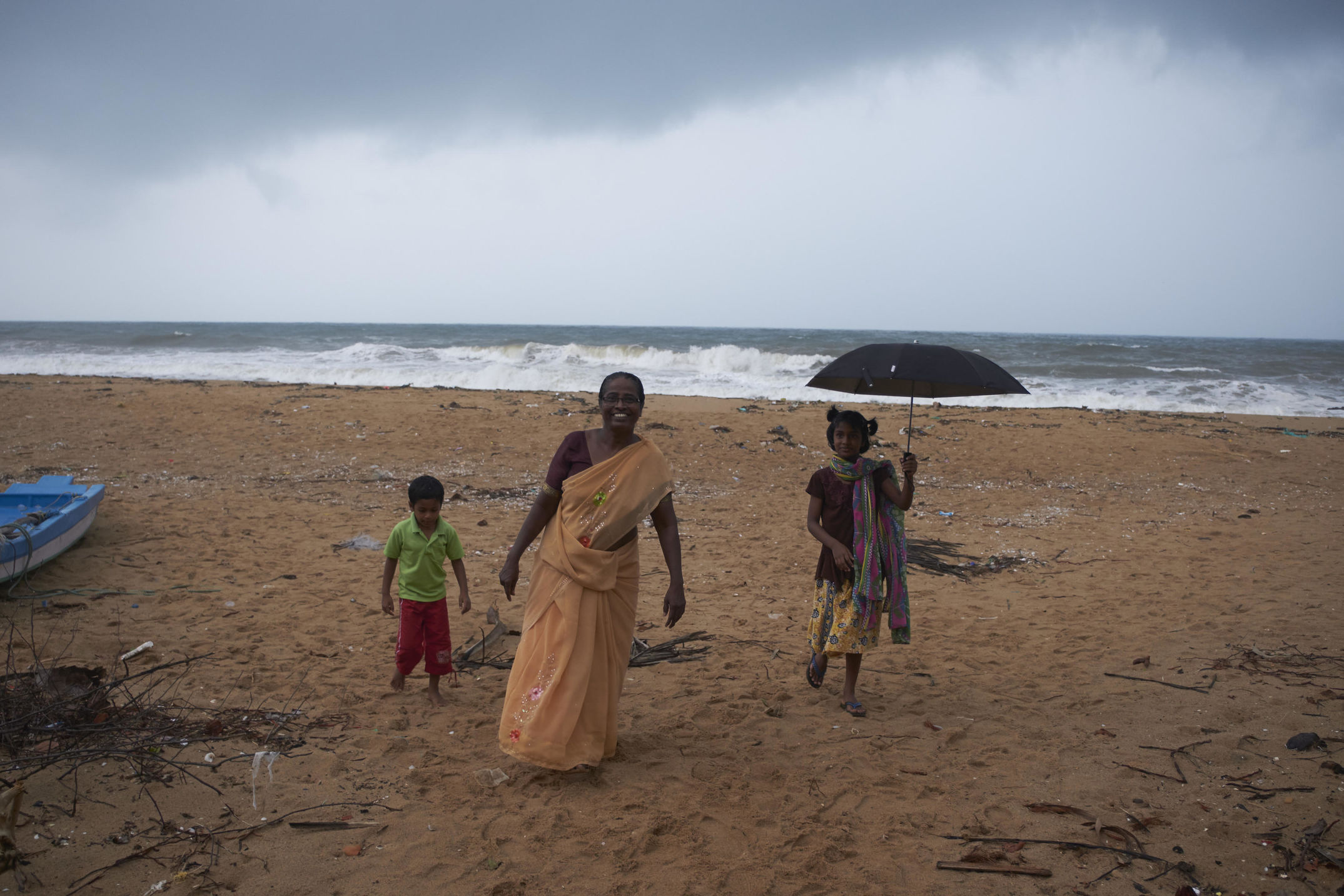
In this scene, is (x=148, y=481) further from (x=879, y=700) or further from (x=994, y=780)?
(x=994, y=780)

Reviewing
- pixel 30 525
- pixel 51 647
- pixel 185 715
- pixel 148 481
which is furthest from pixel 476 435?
pixel 185 715

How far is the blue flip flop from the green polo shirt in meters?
2.02

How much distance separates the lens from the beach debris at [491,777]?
3.25 metres

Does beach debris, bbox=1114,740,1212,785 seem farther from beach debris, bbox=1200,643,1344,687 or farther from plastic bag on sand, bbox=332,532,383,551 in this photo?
plastic bag on sand, bbox=332,532,383,551

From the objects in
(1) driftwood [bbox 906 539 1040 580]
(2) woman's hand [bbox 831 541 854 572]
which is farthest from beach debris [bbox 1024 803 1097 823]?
(1) driftwood [bbox 906 539 1040 580]

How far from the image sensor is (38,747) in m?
3.02

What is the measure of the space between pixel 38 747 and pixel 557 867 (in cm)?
208

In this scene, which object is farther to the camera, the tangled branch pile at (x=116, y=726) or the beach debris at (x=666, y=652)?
the beach debris at (x=666, y=652)

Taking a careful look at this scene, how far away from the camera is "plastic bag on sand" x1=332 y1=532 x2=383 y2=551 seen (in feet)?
22.4

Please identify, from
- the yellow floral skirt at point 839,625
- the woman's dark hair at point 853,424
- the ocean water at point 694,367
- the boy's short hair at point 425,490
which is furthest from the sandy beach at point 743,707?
the ocean water at point 694,367

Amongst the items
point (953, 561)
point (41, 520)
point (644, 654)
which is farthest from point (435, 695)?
point (953, 561)

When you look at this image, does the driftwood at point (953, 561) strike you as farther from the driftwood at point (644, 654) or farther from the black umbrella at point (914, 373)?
the black umbrella at point (914, 373)

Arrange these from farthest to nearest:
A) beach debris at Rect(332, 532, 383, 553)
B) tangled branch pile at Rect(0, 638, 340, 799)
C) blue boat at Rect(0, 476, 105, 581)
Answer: beach debris at Rect(332, 532, 383, 553), blue boat at Rect(0, 476, 105, 581), tangled branch pile at Rect(0, 638, 340, 799)

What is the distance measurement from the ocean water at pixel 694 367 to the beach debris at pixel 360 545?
38.3 feet
